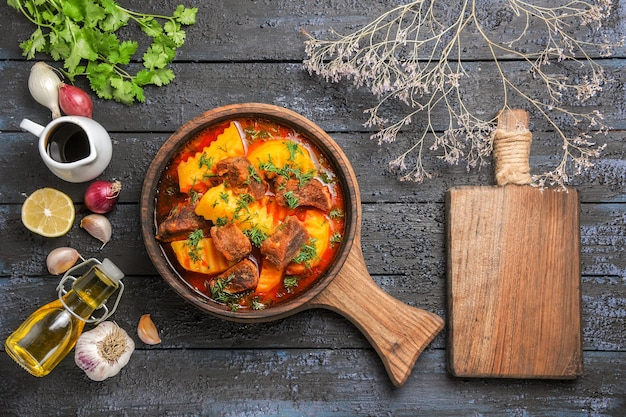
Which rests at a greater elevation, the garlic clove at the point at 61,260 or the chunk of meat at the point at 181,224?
the chunk of meat at the point at 181,224

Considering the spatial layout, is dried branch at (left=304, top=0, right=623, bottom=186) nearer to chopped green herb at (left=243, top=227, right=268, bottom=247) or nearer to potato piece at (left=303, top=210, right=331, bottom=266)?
potato piece at (left=303, top=210, right=331, bottom=266)

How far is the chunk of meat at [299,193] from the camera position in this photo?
177cm

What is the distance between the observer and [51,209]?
2082mm

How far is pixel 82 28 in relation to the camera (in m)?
2.03

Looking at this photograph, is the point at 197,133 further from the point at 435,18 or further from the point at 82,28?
the point at 435,18

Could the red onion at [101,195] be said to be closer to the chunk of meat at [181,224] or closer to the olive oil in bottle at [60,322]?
the olive oil in bottle at [60,322]

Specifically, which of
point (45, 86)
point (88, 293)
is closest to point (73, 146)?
point (45, 86)

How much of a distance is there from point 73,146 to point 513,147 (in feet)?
5.27

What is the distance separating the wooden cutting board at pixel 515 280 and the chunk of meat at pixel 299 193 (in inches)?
21.8

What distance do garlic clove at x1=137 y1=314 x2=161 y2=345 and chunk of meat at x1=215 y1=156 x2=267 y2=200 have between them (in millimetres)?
719

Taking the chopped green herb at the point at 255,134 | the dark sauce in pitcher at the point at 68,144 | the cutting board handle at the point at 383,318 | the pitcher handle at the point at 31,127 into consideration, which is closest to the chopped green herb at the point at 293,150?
the chopped green herb at the point at 255,134

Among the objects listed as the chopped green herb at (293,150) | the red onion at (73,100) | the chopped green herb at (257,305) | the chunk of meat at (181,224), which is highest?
the red onion at (73,100)

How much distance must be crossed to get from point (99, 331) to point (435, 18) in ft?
5.66

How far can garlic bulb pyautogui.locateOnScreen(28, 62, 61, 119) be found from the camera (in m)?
2.05
